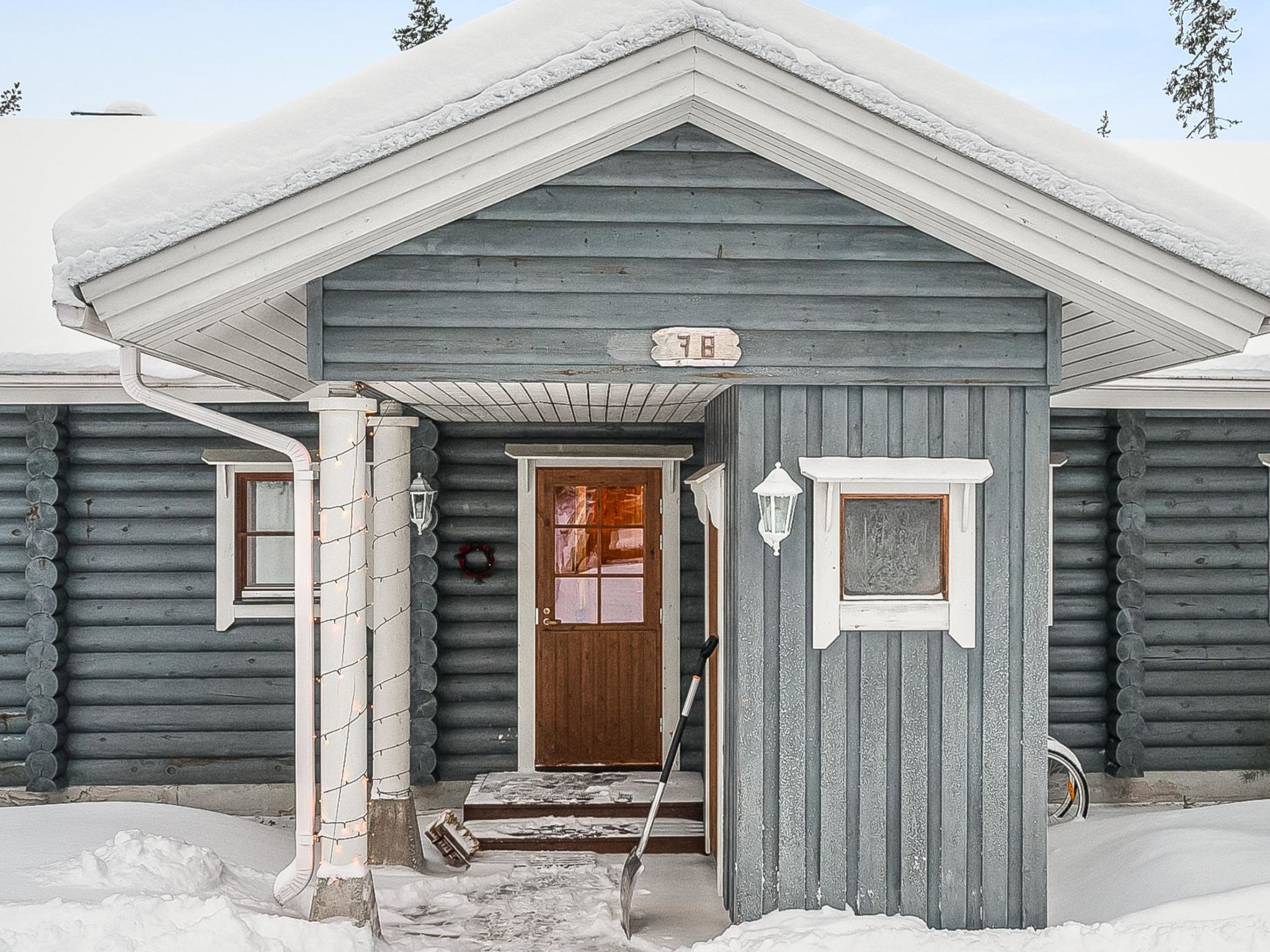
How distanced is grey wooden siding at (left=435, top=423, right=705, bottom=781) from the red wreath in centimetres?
7

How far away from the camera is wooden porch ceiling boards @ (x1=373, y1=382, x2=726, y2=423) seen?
4.96 meters

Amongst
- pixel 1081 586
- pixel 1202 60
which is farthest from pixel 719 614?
pixel 1202 60

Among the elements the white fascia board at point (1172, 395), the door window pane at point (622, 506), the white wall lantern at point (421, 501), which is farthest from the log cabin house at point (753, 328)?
the door window pane at point (622, 506)

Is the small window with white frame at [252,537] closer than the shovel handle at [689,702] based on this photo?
No

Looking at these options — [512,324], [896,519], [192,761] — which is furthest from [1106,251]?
[192,761]

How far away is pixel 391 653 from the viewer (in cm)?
623

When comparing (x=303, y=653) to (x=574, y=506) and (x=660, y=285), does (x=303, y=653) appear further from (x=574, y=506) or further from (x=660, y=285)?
(x=574, y=506)

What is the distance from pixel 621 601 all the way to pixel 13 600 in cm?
398

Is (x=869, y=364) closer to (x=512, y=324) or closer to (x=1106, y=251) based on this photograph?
(x=1106, y=251)

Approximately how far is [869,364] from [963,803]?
72.8 inches

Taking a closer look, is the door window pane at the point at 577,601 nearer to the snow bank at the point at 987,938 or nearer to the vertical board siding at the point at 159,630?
the vertical board siding at the point at 159,630

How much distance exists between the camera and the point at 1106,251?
394 cm

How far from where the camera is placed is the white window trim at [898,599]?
4.38 metres

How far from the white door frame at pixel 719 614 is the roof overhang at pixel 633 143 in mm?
1663
